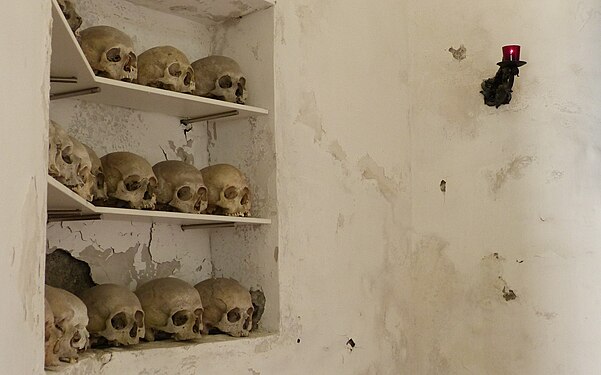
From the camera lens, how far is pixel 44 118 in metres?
1.54

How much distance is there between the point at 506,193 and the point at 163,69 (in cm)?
135

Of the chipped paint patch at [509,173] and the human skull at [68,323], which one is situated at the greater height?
the chipped paint patch at [509,173]

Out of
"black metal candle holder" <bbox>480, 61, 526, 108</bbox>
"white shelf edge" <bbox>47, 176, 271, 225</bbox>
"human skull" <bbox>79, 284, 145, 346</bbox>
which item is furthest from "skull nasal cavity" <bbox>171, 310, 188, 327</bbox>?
"black metal candle holder" <bbox>480, 61, 526, 108</bbox>

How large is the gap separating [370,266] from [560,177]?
0.75 metres

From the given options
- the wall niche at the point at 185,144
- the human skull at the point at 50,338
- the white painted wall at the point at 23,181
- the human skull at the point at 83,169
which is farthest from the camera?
the wall niche at the point at 185,144

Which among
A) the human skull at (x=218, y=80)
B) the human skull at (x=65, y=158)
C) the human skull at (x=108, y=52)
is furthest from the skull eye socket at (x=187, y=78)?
the human skull at (x=65, y=158)

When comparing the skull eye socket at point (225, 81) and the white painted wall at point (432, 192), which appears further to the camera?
the white painted wall at point (432, 192)

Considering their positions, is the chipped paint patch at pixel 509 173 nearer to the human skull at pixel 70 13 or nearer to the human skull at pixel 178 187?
the human skull at pixel 178 187

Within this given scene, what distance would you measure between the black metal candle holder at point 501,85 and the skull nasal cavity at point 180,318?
1436mm

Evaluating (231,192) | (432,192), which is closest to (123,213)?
(231,192)

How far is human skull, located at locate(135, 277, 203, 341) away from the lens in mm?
2441

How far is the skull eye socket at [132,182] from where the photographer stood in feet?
7.88

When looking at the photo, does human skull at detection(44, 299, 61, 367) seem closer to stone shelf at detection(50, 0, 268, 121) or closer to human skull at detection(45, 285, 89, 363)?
human skull at detection(45, 285, 89, 363)

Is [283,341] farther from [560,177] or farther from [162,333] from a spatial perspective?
[560,177]
